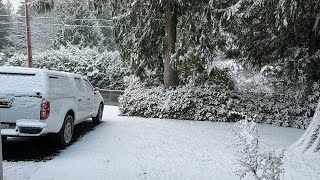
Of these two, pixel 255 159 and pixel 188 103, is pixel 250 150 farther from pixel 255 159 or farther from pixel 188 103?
pixel 188 103

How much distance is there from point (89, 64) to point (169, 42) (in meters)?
8.59

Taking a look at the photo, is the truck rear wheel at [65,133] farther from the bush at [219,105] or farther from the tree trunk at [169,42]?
the tree trunk at [169,42]

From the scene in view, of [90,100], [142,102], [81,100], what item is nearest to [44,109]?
[81,100]

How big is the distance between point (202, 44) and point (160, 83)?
3024 mm

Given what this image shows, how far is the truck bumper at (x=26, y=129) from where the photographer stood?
5.75 m

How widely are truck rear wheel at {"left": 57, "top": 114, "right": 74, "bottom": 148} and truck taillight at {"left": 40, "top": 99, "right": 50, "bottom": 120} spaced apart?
77 cm

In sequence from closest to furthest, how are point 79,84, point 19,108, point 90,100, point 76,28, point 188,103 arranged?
point 19,108, point 79,84, point 90,100, point 188,103, point 76,28

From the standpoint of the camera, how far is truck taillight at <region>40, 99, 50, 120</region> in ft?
19.1

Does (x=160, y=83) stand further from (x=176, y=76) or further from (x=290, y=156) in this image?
(x=290, y=156)

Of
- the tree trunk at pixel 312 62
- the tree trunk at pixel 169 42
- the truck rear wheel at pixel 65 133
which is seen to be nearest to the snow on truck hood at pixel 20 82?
the truck rear wheel at pixel 65 133

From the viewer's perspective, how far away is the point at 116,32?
40.9 ft

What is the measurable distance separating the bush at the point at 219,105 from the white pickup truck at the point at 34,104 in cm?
487

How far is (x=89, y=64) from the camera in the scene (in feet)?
63.1

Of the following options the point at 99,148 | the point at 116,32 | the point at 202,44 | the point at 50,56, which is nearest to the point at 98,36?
the point at 50,56
